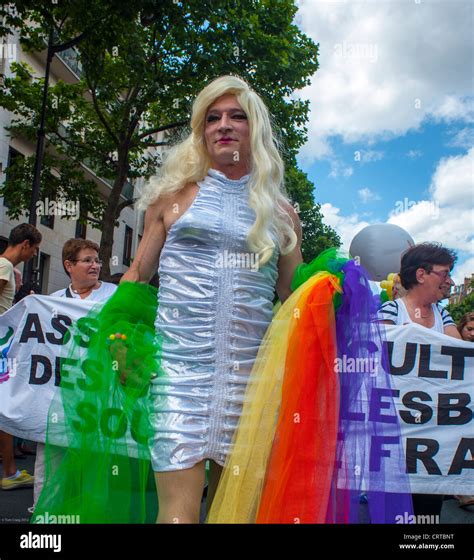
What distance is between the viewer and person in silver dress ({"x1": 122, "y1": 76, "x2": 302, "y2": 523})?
2238mm

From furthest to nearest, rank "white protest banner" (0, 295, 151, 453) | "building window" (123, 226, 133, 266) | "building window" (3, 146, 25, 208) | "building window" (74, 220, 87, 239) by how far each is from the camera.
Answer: "building window" (123, 226, 133, 266) → "building window" (74, 220, 87, 239) → "building window" (3, 146, 25, 208) → "white protest banner" (0, 295, 151, 453)

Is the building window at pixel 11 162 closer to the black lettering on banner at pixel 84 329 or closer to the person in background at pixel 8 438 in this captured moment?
the person in background at pixel 8 438

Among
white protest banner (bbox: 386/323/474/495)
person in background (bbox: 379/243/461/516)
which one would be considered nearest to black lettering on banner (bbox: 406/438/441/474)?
white protest banner (bbox: 386/323/474/495)

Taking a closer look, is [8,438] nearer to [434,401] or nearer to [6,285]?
[6,285]

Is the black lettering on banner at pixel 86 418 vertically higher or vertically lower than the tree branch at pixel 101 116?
lower

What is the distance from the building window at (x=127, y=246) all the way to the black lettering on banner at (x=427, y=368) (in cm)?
3405

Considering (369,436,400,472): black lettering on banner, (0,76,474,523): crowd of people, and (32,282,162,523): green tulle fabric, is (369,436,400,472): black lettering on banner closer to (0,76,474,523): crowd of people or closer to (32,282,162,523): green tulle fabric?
(0,76,474,523): crowd of people

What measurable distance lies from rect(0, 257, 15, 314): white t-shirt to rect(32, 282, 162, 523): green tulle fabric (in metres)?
3.43

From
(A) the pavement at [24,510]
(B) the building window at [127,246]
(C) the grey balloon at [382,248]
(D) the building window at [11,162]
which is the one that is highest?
(B) the building window at [127,246]

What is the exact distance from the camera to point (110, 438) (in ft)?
7.79

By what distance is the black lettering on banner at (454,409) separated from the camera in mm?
4508

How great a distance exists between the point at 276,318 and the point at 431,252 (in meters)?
2.43

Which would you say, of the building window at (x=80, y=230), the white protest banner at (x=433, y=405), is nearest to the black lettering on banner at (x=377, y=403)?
the white protest banner at (x=433, y=405)
